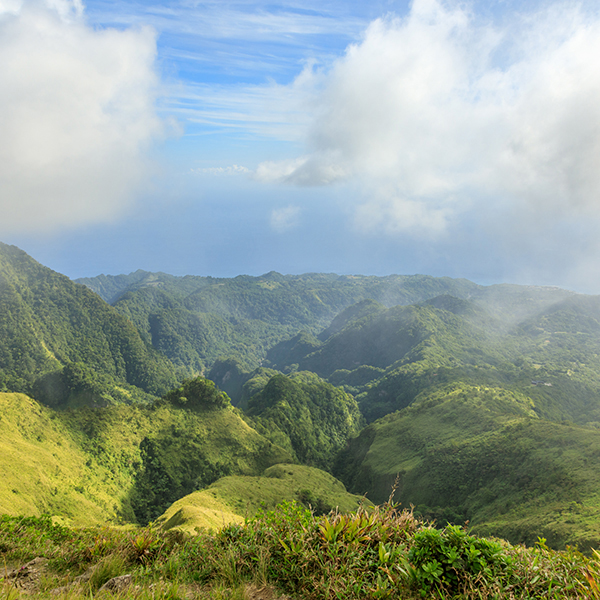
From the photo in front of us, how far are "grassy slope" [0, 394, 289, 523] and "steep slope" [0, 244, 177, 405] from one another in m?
64.6

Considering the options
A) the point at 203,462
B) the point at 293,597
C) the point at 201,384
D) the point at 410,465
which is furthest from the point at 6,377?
the point at 293,597

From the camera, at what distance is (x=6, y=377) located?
125188mm

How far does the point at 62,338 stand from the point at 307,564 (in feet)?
639

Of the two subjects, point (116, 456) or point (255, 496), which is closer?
point (255, 496)

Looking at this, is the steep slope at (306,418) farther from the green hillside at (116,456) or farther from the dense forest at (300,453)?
the green hillside at (116,456)

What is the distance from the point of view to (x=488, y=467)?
5856 centimetres

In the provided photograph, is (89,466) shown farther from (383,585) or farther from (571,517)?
(571,517)

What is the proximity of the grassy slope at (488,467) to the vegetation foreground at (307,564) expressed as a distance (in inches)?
1252

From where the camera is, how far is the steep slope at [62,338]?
136 meters

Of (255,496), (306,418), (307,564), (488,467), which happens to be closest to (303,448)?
(306,418)

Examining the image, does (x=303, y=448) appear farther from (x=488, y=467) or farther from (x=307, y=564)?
(x=307, y=564)

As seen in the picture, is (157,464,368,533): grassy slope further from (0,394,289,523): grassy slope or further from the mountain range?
(0,394,289,523): grassy slope

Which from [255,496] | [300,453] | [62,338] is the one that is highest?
[62,338]

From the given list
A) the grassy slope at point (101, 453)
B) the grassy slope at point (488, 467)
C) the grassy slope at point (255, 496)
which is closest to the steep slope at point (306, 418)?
the grassy slope at point (488, 467)
